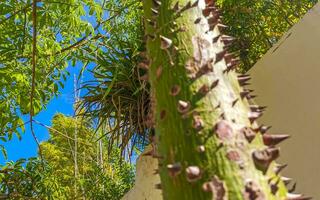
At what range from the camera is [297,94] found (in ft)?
8.63

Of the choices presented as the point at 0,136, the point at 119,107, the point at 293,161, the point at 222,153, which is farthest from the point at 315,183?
the point at 0,136

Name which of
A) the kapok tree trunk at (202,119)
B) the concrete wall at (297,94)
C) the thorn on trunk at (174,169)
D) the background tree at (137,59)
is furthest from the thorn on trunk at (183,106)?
the background tree at (137,59)

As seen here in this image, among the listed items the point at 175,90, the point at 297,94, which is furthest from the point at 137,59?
the point at 175,90

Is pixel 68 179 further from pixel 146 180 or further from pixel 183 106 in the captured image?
pixel 183 106

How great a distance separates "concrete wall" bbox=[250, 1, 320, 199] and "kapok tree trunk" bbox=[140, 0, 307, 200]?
1.31 meters

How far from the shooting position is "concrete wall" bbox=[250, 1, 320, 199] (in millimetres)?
2416

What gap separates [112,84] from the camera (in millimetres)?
3590

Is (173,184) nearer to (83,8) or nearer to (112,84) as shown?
(112,84)

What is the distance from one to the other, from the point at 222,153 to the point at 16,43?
3.61 meters

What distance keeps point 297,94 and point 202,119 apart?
1.73m

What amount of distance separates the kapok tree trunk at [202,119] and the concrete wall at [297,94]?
1.31m

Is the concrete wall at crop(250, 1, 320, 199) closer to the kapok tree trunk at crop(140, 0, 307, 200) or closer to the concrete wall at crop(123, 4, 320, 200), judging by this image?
the concrete wall at crop(123, 4, 320, 200)

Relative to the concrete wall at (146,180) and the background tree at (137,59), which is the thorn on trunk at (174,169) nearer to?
the background tree at (137,59)

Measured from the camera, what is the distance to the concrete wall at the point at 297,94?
2416 millimetres
